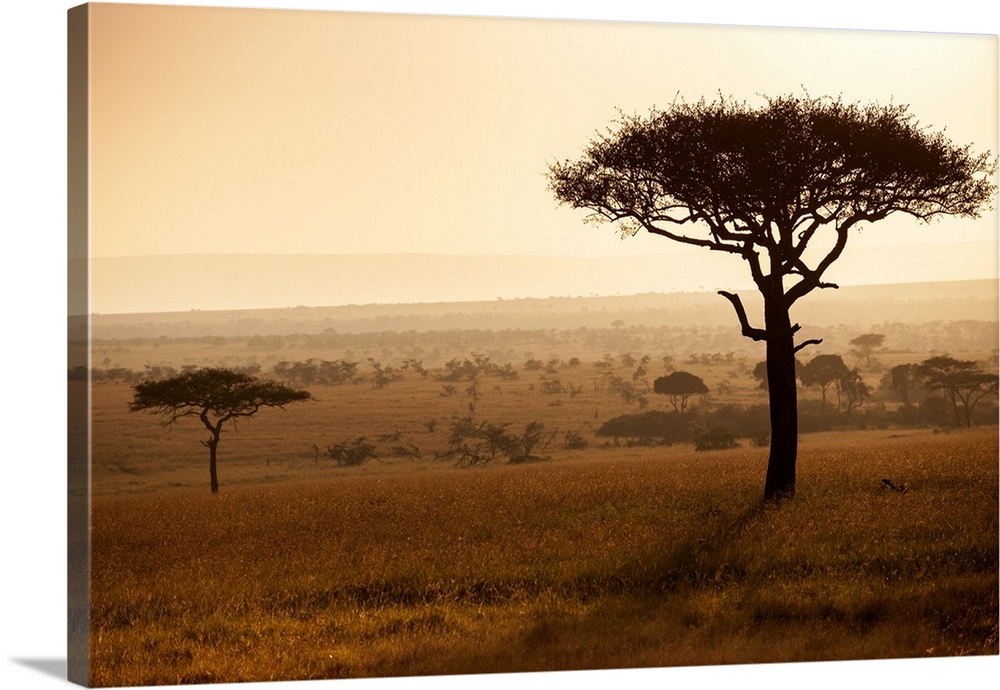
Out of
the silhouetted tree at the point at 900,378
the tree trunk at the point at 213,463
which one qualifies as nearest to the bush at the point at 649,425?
the silhouetted tree at the point at 900,378

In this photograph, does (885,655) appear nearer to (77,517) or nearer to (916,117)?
(916,117)

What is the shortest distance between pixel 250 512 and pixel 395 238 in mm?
1807

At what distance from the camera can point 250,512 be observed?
8.94m

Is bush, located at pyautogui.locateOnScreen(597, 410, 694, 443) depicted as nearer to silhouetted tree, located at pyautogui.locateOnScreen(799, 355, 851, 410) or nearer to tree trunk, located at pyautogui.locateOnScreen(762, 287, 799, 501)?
tree trunk, located at pyautogui.locateOnScreen(762, 287, 799, 501)

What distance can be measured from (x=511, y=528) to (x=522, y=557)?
0.69 feet

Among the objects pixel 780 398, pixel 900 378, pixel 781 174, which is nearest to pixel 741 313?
pixel 780 398

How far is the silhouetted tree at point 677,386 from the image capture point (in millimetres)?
9406

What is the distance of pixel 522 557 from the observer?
916 centimetres

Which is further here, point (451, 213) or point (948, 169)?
point (948, 169)

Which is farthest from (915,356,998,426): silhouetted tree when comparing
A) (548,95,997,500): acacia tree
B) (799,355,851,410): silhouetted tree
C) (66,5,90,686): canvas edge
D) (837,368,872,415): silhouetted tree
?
(66,5,90,686): canvas edge

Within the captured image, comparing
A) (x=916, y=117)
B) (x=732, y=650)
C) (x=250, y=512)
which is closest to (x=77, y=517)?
(x=250, y=512)

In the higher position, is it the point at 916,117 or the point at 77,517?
the point at 916,117

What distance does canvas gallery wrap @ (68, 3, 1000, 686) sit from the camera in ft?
28.1

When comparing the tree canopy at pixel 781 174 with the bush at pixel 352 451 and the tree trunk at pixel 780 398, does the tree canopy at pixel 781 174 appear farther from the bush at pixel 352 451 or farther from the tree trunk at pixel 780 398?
the bush at pixel 352 451
